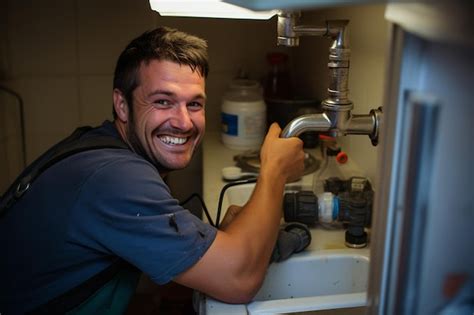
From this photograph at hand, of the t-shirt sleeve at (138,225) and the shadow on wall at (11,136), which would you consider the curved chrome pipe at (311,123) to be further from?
the shadow on wall at (11,136)

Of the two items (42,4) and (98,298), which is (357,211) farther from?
(42,4)

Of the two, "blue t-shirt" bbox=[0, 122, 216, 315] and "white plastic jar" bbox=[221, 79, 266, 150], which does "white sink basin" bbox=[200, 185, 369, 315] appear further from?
"white plastic jar" bbox=[221, 79, 266, 150]

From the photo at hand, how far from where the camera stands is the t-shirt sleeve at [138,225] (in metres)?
0.83

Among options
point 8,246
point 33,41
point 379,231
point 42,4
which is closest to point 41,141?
point 33,41

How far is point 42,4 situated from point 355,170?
4.01 ft

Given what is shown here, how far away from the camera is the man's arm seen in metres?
0.84

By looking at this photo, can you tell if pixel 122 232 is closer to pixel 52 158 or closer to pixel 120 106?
pixel 52 158

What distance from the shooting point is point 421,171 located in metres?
0.35

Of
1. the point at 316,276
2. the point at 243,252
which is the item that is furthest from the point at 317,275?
the point at 243,252

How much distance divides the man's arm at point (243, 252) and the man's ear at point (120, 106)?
32 cm

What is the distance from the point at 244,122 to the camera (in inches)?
67.9

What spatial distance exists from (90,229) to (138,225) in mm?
91

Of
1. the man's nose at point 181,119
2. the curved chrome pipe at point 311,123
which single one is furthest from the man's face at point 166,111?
the curved chrome pipe at point 311,123

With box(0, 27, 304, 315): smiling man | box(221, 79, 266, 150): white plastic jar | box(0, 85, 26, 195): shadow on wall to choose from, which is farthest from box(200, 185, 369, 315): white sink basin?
box(0, 85, 26, 195): shadow on wall
